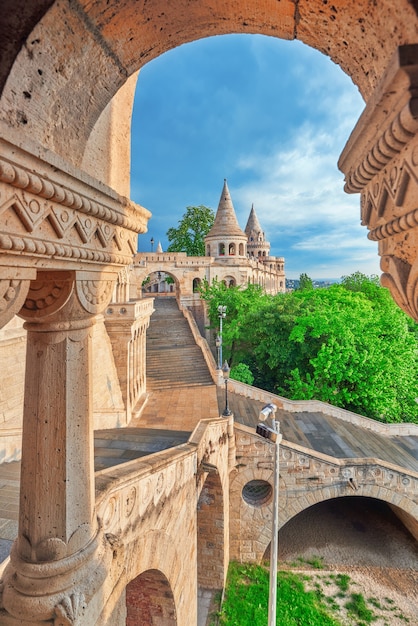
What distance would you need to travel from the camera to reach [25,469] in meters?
2.55

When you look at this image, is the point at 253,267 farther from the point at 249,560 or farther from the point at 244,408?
the point at 249,560

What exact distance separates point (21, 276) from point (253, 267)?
4125 cm

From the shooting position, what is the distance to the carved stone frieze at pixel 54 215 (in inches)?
64.5

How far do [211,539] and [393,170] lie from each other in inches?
581

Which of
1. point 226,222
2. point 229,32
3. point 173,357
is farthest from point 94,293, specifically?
point 226,222

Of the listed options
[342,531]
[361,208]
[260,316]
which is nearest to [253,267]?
[260,316]

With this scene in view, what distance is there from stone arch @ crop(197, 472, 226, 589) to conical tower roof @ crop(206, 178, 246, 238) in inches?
1233

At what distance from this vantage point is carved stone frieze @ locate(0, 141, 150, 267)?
1639 mm

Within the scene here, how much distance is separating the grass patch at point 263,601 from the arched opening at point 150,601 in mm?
6619

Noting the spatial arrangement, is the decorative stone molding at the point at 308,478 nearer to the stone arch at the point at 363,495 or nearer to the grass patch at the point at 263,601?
the stone arch at the point at 363,495

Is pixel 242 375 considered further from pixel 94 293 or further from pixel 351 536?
pixel 94 293

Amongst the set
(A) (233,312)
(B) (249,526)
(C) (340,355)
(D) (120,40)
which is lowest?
(B) (249,526)

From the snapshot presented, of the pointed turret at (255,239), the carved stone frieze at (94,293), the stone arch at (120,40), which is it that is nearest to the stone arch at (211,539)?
the carved stone frieze at (94,293)

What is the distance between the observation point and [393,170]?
1.64 meters
